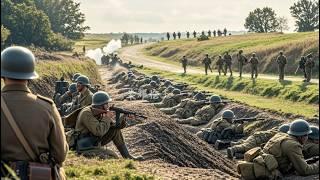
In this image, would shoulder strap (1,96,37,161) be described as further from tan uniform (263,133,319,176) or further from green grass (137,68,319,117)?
green grass (137,68,319,117)

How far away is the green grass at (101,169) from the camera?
10242mm

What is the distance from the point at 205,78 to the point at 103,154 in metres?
30.1

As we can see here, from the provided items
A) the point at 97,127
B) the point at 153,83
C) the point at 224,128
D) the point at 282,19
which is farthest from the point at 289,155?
the point at 282,19

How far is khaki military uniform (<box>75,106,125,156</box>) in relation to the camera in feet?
38.4

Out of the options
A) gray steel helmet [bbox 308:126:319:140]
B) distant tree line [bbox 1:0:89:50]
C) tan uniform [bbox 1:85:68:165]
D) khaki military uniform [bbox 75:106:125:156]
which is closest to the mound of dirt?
khaki military uniform [bbox 75:106:125:156]

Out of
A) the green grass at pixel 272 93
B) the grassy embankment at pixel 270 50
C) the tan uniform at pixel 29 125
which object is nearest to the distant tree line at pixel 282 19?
the grassy embankment at pixel 270 50

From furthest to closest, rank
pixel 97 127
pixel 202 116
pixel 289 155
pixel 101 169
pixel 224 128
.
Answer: pixel 202 116 → pixel 224 128 → pixel 97 127 → pixel 289 155 → pixel 101 169

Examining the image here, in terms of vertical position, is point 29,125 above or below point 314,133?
above

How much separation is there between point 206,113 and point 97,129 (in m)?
14.7

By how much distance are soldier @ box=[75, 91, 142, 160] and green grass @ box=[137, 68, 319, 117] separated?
12.1m

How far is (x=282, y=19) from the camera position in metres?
124

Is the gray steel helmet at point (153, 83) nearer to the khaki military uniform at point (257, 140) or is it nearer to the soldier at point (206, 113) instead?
the soldier at point (206, 113)

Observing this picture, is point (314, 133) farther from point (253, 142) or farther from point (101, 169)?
point (101, 169)

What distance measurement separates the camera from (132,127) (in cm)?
1762
